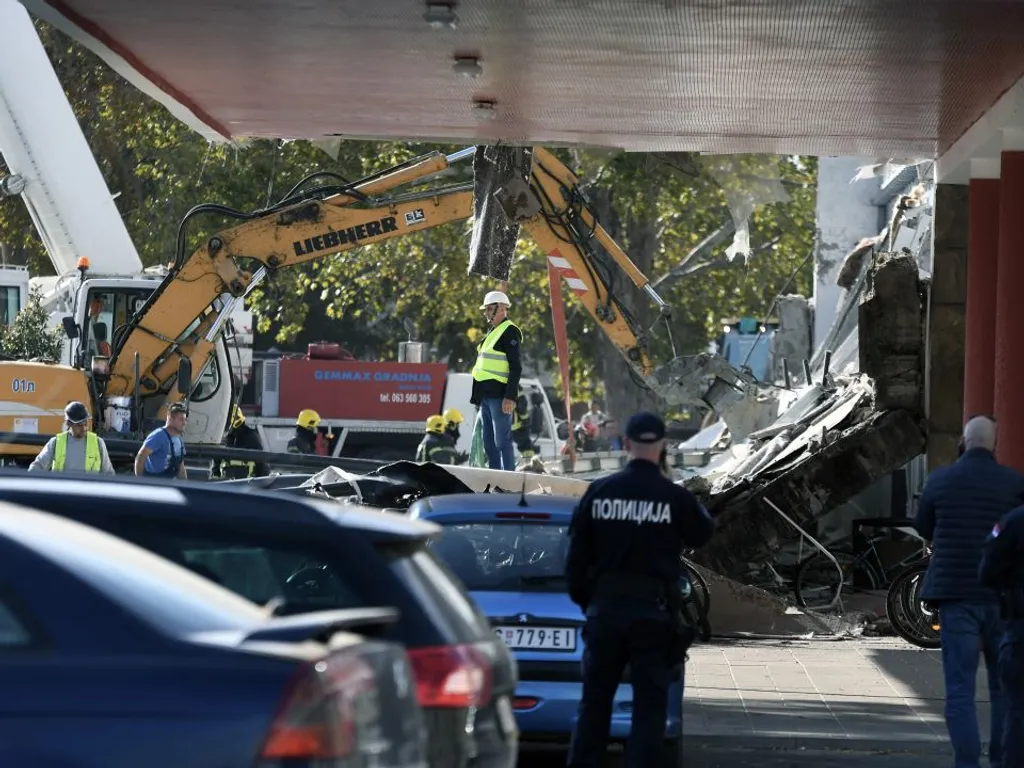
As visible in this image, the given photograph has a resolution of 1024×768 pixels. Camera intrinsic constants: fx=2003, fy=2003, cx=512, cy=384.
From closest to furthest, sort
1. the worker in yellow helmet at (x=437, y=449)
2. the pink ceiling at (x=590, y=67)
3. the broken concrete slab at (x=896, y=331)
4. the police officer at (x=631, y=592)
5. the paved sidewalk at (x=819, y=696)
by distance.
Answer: the police officer at (x=631, y=592) → the paved sidewalk at (x=819, y=696) → the pink ceiling at (x=590, y=67) → the broken concrete slab at (x=896, y=331) → the worker in yellow helmet at (x=437, y=449)

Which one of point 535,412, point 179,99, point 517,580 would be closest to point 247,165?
point 535,412

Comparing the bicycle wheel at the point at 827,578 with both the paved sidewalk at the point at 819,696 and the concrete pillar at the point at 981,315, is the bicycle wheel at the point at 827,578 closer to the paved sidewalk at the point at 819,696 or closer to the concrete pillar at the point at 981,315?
the paved sidewalk at the point at 819,696

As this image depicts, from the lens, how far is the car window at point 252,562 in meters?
5.95

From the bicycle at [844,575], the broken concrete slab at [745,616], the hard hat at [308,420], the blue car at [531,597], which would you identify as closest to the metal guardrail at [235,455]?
the broken concrete slab at [745,616]

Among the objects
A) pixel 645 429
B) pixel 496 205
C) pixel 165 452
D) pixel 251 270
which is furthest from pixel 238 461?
pixel 645 429

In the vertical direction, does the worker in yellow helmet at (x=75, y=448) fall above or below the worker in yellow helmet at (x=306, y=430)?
above

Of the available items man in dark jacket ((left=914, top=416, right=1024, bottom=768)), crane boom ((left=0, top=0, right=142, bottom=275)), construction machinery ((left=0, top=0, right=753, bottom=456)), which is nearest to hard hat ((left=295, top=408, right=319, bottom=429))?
construction machinery ((left=0, top=0, right=753, bottom=456))

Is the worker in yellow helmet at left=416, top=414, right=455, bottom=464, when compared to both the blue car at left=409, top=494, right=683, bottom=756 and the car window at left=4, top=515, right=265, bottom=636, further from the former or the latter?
the car window at left=4, top=515, right=265, bottom=636

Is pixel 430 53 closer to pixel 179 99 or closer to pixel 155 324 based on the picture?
pixel 179 99

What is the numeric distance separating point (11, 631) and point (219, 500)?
1224 millimetres

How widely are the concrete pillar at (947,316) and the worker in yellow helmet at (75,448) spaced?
7.93 metres

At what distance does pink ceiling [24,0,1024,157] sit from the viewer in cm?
1313

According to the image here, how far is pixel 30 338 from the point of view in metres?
25.0

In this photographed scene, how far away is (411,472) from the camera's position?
54.6ft
